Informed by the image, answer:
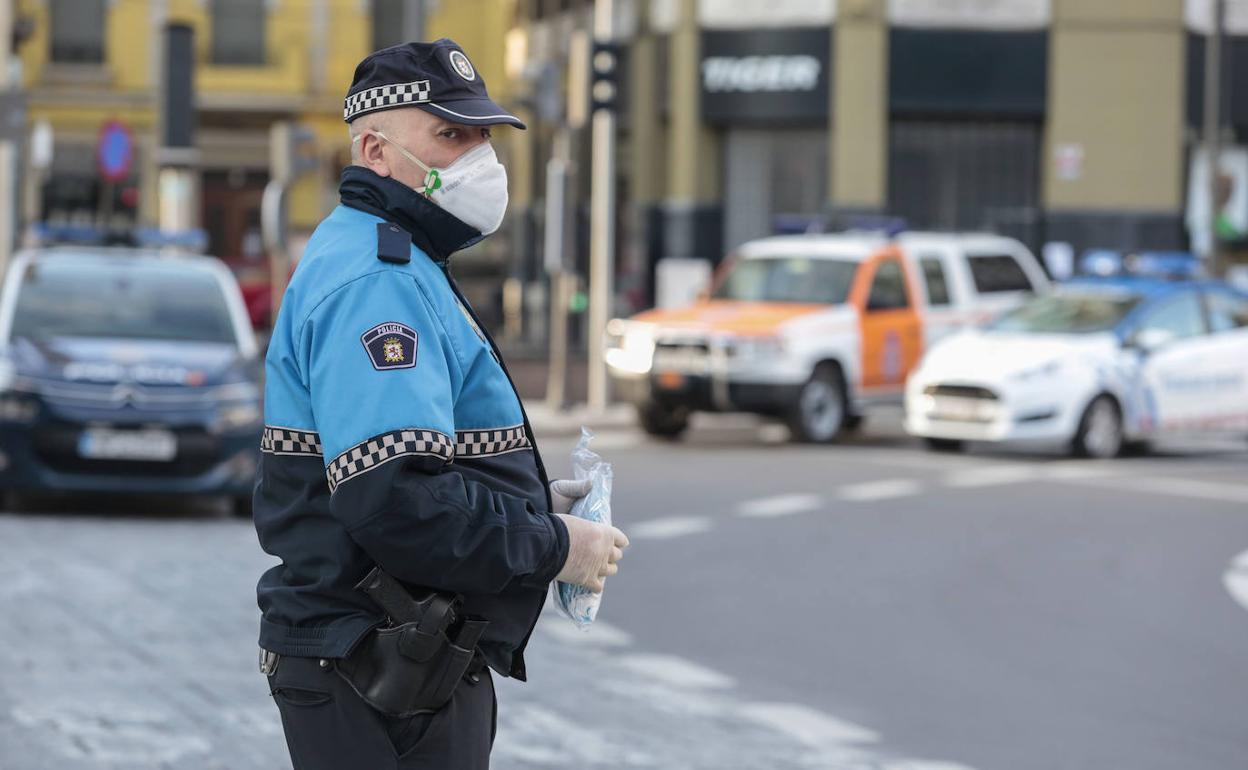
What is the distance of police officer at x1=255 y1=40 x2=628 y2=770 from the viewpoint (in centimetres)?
332

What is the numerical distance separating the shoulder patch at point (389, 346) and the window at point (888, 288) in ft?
57.9

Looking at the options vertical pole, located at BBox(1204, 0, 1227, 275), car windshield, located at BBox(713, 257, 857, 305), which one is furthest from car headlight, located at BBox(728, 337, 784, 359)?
vertical pole, located at BBox(1204, 0, 1227, 275)

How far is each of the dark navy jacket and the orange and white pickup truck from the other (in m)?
16.1

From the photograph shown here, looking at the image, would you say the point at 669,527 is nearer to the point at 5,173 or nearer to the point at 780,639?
the point at 780,639

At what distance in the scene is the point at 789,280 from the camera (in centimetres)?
2112

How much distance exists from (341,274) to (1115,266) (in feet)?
62.7

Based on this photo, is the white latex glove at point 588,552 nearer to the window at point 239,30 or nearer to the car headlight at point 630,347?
the car headlight at point 630,347

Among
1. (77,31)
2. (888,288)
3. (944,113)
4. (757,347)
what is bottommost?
(757,347)

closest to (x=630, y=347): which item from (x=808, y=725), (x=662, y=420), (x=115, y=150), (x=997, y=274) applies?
(x=662, y=420)

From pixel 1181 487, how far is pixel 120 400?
8.01 metres

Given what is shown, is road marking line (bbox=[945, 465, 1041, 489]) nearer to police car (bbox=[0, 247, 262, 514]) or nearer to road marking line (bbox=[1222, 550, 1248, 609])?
road marking line (bbox=[1222, 550, 1248, 609])

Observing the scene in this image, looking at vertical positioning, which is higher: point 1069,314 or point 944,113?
point 944,113

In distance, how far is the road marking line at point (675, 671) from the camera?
335 inches

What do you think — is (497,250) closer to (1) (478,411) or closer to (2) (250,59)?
(2) (250,59)
